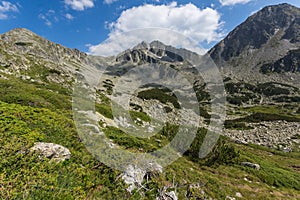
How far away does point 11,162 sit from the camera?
789 cm

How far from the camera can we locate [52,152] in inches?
379

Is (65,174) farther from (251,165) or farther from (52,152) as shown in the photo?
(251,165)

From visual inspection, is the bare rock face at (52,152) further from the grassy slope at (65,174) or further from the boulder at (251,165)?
the boulder at (251,165)

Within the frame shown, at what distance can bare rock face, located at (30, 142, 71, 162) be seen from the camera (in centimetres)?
926

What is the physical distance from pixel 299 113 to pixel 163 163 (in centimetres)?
10257

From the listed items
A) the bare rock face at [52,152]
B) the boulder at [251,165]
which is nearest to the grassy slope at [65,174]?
the bare rock face at [52,152]

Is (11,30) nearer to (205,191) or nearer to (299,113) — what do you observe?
(205,191)

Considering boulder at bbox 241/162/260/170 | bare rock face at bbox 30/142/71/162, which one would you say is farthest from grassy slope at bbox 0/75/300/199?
boulder at bbox 241/162/260/170

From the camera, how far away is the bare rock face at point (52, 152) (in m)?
9.26

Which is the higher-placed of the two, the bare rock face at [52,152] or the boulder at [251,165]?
the bare rock face at [52,152]

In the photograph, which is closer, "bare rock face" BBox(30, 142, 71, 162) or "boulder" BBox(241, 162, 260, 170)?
"bare rock face" BBox(30, 142, 71, 162)

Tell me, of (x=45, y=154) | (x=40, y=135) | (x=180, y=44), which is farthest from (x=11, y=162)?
(x=180, y=44)

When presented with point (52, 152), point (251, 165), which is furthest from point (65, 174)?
point (251, 165)

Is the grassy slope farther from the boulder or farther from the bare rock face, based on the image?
the boulder
